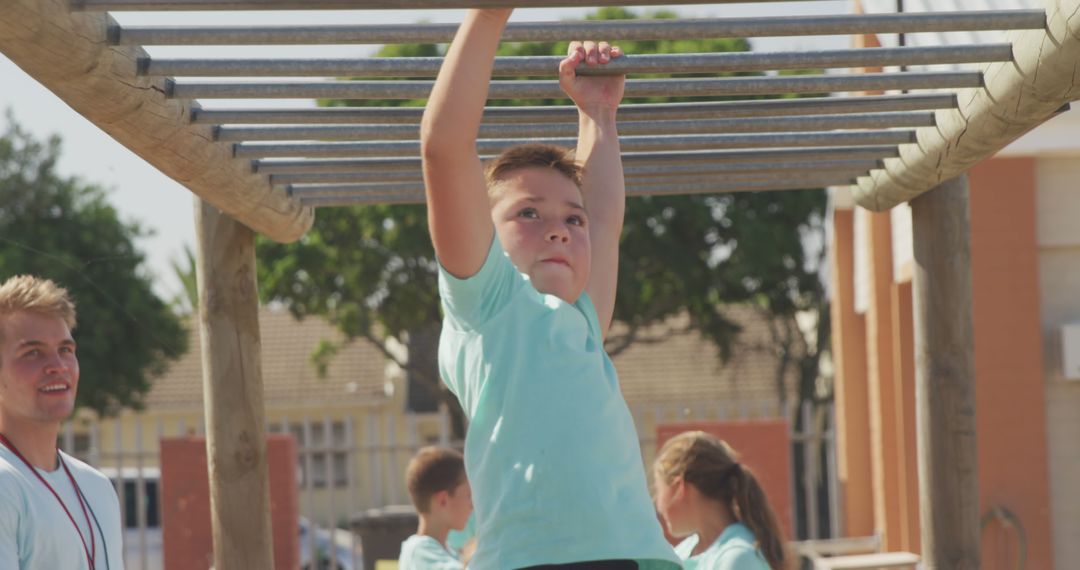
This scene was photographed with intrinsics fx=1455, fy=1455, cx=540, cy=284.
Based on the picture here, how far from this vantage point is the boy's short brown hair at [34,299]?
3.91m

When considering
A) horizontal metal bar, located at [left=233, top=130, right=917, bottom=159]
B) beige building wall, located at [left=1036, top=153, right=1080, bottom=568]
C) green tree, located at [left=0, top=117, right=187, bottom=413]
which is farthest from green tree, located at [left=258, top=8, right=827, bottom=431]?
horizontal metal bar, located at [left=233, top=130, right=917, bottom=159]

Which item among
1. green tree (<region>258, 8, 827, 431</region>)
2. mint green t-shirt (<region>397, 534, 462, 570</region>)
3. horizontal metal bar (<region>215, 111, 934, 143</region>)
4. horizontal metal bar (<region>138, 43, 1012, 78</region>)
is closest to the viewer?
horizontal metal bar (<region>138, 43, 1012, 78</region>)

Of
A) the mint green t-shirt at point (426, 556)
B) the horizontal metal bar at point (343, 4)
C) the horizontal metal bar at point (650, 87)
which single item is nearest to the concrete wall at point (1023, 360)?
the mint green t-shirt at point (426, 556)

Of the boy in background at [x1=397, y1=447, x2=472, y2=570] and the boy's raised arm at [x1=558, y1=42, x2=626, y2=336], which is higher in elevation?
the boy's raised arm at [x1=558, y1=42, x2=626, y2=336]

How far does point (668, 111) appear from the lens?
353cm

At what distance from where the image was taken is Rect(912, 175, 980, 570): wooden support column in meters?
4.55

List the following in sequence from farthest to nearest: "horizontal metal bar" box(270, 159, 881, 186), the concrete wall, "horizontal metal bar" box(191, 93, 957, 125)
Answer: the concrete wall < "horizontal metal bar" box(270, 159, 881, 186) < "horizontal metal bar" box(191, 93, 957, 125)

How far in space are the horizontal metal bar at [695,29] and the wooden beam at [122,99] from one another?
0.35ft

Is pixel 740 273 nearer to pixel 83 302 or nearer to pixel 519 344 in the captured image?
pixel 83 302

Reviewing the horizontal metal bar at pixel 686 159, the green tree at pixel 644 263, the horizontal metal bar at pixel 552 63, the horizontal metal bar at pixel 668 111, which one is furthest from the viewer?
the green tree at pixel 644 263

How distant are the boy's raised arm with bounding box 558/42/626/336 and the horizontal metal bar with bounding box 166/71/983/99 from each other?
0.28m

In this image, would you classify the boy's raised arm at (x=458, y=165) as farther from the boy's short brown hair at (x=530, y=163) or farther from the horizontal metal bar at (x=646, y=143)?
the horizontal metal bar at (x=646, y=143)

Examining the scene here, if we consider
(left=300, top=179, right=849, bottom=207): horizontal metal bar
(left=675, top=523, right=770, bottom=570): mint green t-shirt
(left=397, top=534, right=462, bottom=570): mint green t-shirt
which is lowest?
(left=397, top=534, right=462, bottom=570): mint green t-shirt

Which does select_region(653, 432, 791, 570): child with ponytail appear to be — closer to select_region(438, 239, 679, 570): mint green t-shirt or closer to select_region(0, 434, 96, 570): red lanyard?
select_region(0, 434, 96, 570): red lanyard
